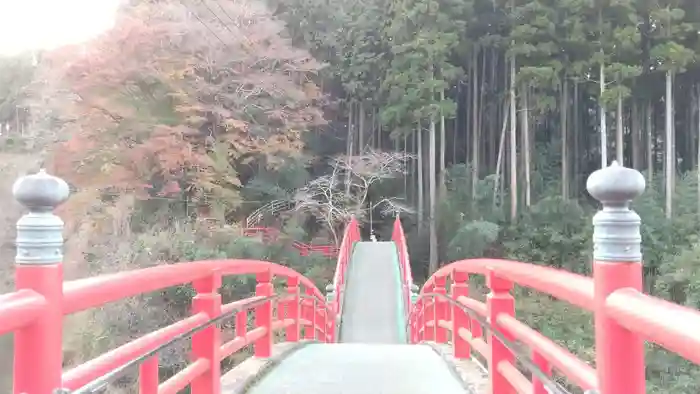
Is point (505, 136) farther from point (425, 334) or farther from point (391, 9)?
point (425, 334)

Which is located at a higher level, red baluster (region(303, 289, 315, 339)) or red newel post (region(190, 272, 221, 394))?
red newel post (region(190, 272, 221, 394))

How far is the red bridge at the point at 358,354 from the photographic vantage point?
4.38ft

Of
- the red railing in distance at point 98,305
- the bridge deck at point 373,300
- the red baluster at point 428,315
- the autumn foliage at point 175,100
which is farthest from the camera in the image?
the autumn foliage at point 175,100

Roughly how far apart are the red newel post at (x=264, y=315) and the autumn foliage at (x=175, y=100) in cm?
835

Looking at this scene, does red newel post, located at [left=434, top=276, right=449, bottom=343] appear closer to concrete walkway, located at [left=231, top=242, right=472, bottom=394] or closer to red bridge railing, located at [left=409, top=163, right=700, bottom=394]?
concrete walkway, located at [left=231, top=242, right=472, bottom=394]

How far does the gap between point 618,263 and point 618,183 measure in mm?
182

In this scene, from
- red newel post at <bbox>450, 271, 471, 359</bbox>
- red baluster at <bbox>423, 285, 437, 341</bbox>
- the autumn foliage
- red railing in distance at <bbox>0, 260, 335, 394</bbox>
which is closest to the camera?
red railing in distance at <bbox>0, 260, 335, 394</bbox>

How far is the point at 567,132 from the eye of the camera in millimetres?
22094

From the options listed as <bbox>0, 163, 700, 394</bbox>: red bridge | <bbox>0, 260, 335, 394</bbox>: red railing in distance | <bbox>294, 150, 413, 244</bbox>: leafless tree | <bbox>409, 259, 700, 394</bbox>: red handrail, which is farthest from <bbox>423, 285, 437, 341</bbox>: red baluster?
<bbox>294, 150, 413, 244</bbox>: leafless tree

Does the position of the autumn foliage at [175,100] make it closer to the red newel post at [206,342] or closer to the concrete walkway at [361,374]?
the concrete walkway at [361,374]

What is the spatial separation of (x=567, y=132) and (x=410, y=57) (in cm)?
706

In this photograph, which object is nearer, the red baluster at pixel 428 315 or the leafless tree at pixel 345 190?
the red baluster at pixel 428 315

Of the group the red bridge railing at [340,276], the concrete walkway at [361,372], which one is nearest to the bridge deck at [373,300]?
the red bridge railing at [340,276]

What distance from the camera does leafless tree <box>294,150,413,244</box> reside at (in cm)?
1739
